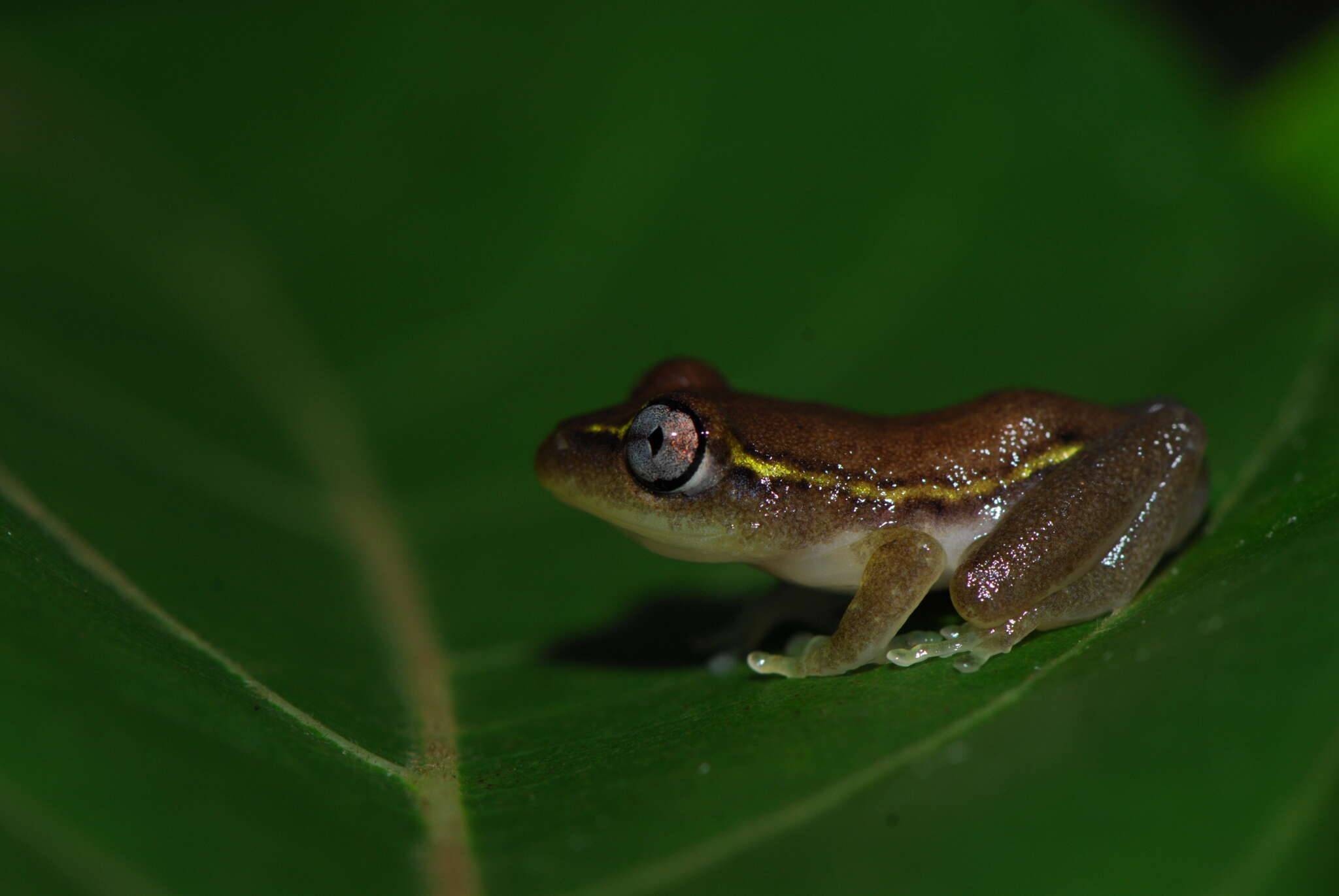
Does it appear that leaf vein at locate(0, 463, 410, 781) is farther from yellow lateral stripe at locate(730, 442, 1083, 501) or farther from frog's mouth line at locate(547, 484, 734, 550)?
yellow lateral stripe at locate(730, 442, 1083, 501)

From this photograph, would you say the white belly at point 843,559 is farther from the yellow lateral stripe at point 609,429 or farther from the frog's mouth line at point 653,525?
the yellow lateral stripe at point 609,429

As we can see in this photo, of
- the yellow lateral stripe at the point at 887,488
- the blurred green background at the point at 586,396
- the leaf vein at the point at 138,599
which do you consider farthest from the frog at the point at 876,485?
the leaf vein at the point at 138,599

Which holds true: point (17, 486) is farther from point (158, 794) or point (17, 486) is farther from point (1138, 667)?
point (1138, 667)

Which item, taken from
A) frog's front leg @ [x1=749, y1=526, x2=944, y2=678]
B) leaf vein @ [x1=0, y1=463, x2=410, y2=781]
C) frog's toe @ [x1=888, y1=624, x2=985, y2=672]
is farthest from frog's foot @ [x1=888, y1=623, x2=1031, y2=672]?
leaf vein @ [x1=0, y1=463, x2=410, y2=781]

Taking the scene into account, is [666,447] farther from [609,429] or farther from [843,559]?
[843,559]

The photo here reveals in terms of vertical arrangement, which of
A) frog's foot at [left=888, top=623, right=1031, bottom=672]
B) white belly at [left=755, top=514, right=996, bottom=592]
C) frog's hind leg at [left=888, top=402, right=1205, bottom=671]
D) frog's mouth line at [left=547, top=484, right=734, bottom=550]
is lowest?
frog's foot at [left=888, top=623, right=1031, bottom=672]

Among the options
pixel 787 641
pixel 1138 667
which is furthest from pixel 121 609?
pixel 1138 667
